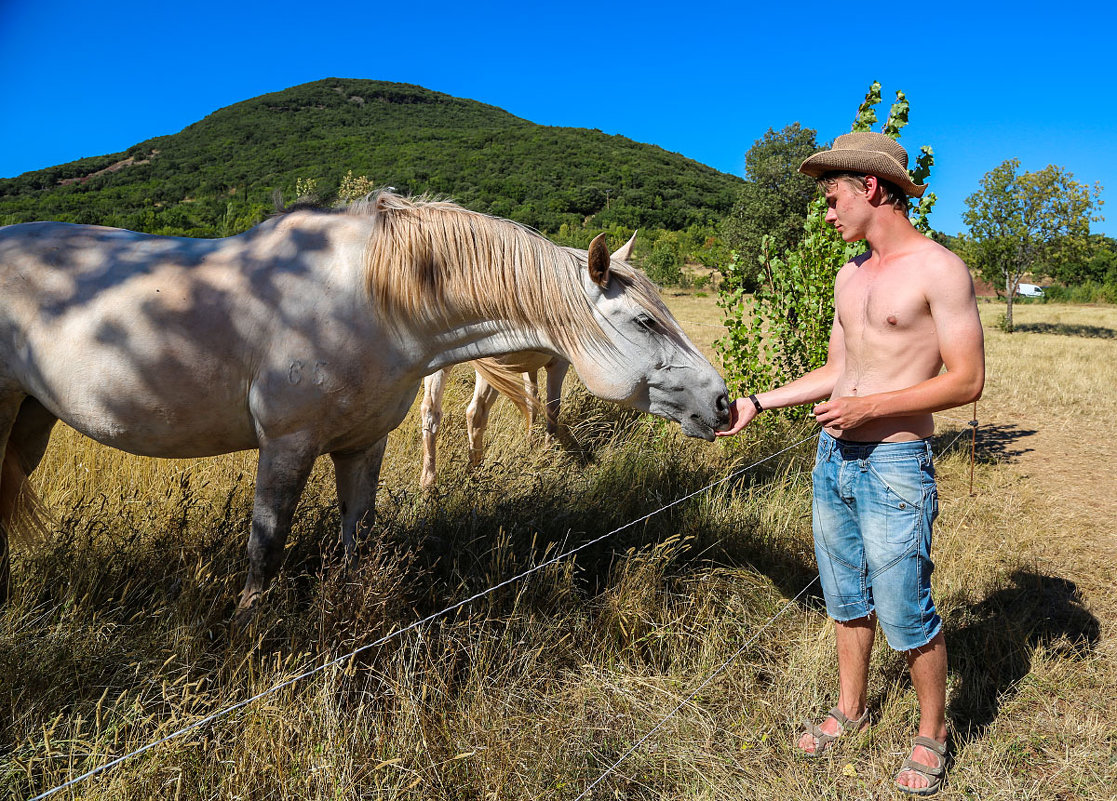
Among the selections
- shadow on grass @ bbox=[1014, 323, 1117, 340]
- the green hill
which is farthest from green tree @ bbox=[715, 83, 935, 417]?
the green hill

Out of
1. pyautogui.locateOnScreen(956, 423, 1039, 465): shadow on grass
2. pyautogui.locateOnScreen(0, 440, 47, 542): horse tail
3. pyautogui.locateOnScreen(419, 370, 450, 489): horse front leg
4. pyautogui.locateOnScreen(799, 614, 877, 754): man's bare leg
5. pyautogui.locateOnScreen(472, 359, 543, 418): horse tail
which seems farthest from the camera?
pyautogui.locateOnScreen(956, 423, 1039, 465): shadow on grass

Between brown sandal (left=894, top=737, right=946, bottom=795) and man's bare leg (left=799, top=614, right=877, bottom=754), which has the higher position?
man's bare leg (left=799, top=614, right=877, bottom=754)

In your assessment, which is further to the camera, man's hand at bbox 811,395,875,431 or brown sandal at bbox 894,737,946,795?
brown sandal at bbox 894,737,946,795

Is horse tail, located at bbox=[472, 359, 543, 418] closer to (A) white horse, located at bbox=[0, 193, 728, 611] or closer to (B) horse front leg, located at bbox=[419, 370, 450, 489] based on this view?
(B) horse front leg, located at bbox=[419, 370, 450, 489]

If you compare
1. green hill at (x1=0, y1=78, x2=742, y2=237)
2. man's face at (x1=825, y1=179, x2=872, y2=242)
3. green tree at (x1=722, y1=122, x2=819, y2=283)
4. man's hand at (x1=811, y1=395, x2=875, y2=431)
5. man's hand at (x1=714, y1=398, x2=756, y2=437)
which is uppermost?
green hill at (x1=0, y1=78, x2=742, y2=237)

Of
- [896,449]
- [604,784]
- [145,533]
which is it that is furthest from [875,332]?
[145,533]

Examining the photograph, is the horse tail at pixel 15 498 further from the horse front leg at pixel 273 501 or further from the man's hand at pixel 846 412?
the man's hand at pixel 846 412

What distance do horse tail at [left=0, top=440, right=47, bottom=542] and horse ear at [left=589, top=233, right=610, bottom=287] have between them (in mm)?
2467

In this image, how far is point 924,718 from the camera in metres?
2.38

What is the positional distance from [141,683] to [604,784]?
1591mm

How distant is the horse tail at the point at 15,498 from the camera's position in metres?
2.72

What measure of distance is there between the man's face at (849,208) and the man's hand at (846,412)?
1.94ft

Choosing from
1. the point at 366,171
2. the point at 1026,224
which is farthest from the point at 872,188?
the point at 366,171

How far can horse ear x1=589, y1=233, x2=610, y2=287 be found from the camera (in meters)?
2.39
